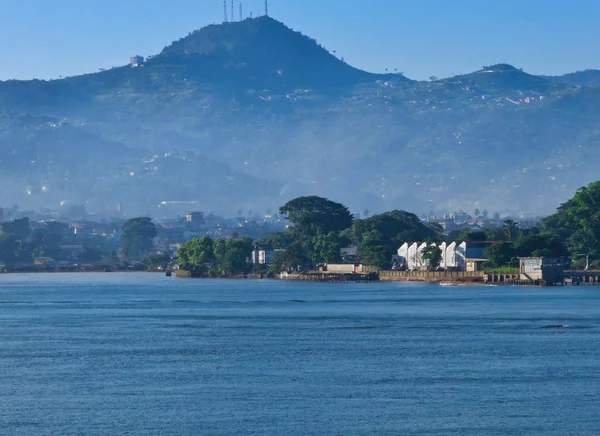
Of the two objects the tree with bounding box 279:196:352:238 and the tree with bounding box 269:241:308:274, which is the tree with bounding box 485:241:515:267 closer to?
the tree with bounding box 269:241:308:274

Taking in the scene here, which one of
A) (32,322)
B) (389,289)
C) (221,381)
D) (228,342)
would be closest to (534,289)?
(389,289)

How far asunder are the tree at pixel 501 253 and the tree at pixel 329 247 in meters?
29.9

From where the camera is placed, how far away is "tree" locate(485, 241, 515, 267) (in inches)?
4729

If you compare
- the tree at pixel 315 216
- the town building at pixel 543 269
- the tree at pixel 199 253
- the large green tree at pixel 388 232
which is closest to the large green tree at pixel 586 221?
the town building at pixel 543 269

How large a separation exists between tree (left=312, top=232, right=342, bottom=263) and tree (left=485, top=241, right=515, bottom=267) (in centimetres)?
2991

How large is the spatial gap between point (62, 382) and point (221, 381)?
4.78 m

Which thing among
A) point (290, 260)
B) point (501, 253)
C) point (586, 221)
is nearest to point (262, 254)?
point (290, 260)

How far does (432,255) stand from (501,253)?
45.4ft

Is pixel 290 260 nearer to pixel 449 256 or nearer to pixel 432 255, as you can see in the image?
pixel 449 256

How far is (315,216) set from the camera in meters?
161

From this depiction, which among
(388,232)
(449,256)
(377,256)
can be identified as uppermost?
(388,232)

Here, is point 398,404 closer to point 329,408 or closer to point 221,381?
point 329,408

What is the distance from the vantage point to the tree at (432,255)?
134 meters

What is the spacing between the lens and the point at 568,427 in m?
33.8
